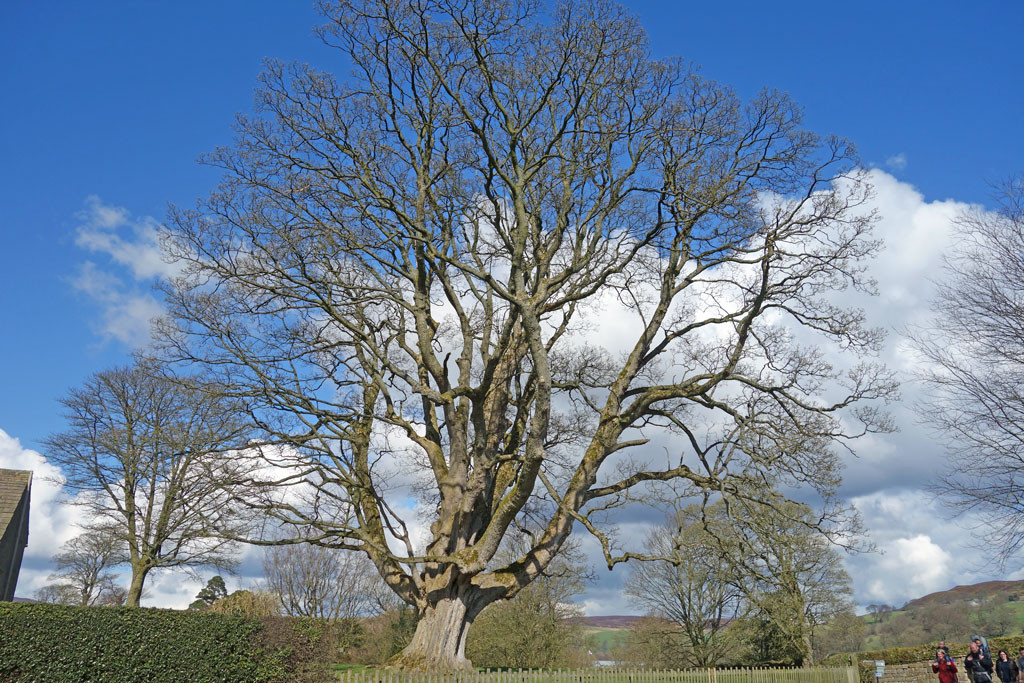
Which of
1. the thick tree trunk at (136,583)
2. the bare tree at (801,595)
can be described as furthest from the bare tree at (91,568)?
the bare tree at (801,595)

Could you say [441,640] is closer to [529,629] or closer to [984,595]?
[529,629]

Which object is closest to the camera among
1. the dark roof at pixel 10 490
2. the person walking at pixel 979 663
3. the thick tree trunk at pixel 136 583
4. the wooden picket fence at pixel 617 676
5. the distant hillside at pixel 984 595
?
the wooden picket fence at pixel 617 676

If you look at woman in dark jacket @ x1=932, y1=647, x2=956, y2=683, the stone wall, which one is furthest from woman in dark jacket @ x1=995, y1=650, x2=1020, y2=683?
the stone wall

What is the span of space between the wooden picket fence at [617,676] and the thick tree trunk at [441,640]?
0.59 meters

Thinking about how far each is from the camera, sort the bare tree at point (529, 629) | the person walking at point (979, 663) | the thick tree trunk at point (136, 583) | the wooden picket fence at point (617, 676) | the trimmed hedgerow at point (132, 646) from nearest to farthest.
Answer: the wooden picket fence at point (617, 676) → the trimmed hedgerow at point (132, 646) → the person walking at point (979, 663) → the thick tree trunk at point (136, 583) → the bare tree at point (529, 629)

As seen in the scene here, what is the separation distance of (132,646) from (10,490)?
710 inches

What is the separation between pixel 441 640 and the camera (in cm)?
1421

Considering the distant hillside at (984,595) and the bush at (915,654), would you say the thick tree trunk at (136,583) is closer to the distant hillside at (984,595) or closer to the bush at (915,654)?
the bush at (915,654)

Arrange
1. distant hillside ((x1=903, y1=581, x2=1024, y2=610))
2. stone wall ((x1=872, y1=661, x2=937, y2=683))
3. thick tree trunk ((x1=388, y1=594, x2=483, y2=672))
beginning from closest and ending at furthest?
thick tree trunk ((x1=388, y1=594, x2=483, y2=672)), stone wall ((x1=872, y1=661, x2=937, y2=683)), distant hillside ((x1=903, y1=581, x2=1024, y2=610))

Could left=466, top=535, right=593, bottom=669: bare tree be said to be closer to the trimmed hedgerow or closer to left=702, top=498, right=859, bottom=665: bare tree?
left=702, top=498, right=859, bottom=665: bare tree

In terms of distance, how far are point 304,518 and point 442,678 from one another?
4007 millimetres

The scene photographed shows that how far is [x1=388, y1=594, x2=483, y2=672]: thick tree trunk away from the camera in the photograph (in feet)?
45.6

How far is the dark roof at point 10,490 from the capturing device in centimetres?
2639

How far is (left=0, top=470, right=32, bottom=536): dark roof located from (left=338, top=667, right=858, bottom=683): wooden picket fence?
19.5 meters
